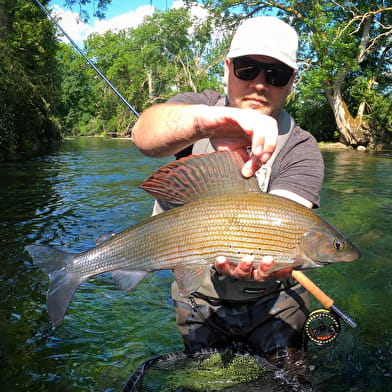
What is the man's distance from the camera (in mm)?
2383

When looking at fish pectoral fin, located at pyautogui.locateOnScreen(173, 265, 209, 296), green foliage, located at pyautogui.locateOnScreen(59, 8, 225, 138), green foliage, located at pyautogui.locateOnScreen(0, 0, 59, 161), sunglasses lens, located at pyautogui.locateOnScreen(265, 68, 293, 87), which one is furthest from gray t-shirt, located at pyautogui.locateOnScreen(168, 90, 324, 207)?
green foliage, located at pyautogui.locateOnScreen(59, 8, 225, 138)

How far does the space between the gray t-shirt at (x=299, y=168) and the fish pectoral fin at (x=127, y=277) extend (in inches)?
46.3

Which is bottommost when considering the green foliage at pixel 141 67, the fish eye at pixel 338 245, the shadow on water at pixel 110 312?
the shadow on water at pixel 110 312

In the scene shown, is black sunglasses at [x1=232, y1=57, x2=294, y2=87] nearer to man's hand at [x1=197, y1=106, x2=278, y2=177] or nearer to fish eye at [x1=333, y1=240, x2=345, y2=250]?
man's hand at [x1=197, y1=106, x2=278, y2=177]

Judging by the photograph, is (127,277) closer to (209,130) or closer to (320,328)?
(209,130)

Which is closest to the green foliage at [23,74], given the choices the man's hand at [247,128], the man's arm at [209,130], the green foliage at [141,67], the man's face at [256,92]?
the man's face at [256,92]

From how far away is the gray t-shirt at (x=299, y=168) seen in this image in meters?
3.00

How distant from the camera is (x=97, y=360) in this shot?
4.18 meters

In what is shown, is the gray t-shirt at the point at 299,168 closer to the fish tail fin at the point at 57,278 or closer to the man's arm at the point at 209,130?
the man's arm at the point at 209,130

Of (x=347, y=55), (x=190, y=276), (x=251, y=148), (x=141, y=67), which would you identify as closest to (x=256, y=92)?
(x=251, y=148)

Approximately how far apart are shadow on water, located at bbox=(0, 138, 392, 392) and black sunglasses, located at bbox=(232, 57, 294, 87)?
2736 millimetres

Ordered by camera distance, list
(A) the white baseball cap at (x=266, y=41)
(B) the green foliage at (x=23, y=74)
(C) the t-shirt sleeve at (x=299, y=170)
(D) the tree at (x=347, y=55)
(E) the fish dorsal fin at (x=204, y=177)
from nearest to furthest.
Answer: (E) the fish dorsal fin at (x=204, y=177) → (A) the white baseball cap at (x=266, y=41) → (C) the t-shirt sleeve at (x=299, y=170) → (B) the green foliage at (x=23, y=74) → (D) the tree at (x=347, y=55)

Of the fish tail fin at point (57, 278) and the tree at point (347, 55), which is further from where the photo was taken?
the tree at point (347, 55)

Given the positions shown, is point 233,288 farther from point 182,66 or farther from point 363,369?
point 182,66
